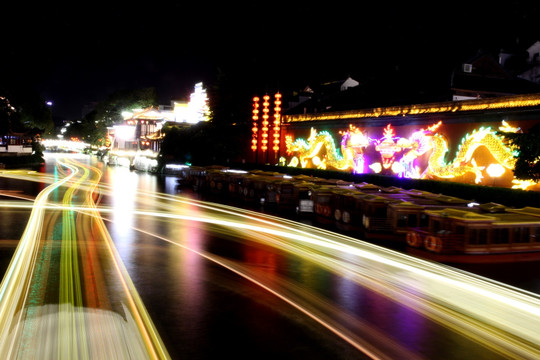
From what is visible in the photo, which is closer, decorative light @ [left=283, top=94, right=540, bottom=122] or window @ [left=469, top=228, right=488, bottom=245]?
window @ [left=469, top=228, right=488, bottom=245]

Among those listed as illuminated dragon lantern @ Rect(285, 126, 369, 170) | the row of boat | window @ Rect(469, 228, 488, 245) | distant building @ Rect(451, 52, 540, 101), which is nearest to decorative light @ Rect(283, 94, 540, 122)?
illuminated dragon lantern @ Rect(285, 126, 369, 170)

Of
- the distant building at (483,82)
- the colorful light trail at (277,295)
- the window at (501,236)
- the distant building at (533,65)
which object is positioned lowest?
the colorful light trail at (277,295)

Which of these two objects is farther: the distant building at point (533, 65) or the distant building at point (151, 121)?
the distant building at point (151, 121)

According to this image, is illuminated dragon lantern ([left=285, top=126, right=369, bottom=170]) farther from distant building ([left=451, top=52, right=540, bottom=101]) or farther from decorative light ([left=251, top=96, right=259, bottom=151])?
distant building ([left=451, top=52, right=540, bottom=101])

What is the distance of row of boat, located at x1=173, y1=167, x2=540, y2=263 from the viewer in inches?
520

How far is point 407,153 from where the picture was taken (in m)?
27.7

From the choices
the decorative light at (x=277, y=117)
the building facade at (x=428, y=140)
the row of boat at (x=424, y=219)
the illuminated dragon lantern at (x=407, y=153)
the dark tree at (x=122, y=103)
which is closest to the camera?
the row of boat at (x=424, y=219)

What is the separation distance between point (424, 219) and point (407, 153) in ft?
39.2

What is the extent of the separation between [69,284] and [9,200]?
14.3 metres

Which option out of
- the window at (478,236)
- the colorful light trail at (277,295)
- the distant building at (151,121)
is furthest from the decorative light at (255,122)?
the distant building at (151,121)

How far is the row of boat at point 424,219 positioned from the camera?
43.3 ft

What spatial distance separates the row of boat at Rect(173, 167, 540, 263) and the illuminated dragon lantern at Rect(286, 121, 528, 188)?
4.70 metres

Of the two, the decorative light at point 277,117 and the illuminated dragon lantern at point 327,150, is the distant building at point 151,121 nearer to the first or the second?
the decorative light at point 277,117

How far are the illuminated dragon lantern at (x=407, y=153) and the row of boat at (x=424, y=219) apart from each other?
185 inches
